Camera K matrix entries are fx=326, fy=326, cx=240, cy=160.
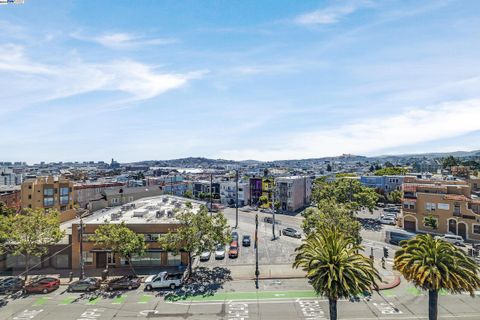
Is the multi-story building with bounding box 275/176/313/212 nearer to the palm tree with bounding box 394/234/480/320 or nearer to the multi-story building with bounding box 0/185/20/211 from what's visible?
the multi-story building with bounding box 0/185/20/211

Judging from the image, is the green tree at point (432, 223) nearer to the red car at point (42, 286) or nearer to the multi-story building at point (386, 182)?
the multi-story building at point (386, 182)

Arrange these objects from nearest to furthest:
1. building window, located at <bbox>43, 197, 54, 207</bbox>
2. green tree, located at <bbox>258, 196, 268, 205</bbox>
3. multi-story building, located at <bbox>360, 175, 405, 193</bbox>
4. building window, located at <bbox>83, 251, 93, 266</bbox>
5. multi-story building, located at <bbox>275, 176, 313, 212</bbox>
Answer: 1. building window, located at <bbox>83, 251, 93, 266</bbox>
2. building window, located at <bbox>43, 197, 54, 207</bbox>
3. multi-story building, located at <bbox>275, 176, 313, 212</bbox>
4. green tree, located at <bbox>258, 196, 268, 205</bbox>
5. multi-story building, located at <bbox>360, 175, 405, 193</bbox>

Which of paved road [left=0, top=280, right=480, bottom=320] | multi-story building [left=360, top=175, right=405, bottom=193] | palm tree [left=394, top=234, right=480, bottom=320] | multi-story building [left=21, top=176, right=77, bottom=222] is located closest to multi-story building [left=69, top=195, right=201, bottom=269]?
paved road [left=0, top=280, right=480, bottom=320]

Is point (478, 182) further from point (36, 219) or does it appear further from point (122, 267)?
point (36, 219)

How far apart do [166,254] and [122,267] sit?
719 cm

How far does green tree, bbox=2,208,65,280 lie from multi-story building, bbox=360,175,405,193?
383 ft

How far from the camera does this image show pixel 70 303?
3806 cm

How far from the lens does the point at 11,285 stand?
4272cm

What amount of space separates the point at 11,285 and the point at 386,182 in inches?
5047

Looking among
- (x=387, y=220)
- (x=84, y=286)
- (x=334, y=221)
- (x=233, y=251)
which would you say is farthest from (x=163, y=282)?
(x=387, y=220)

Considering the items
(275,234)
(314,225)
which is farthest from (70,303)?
(275,234)

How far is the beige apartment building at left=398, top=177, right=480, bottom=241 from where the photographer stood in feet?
222

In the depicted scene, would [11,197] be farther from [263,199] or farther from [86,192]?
[263,199]

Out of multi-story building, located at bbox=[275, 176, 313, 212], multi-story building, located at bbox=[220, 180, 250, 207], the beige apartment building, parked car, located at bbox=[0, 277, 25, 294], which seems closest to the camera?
parked car, located at bbox=[0, 277, 25, 294]
